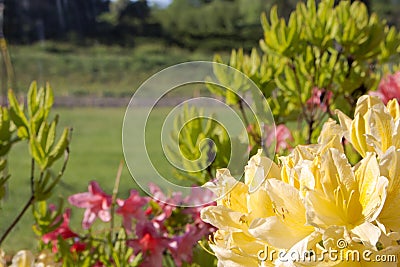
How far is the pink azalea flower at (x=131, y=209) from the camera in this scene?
0.77 m

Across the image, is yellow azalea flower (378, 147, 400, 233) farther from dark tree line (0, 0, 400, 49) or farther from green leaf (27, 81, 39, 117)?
dark tree line (0, 0, 400, 49)

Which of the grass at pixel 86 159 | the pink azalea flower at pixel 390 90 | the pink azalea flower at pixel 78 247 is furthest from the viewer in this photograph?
the grass at pixel 86 159

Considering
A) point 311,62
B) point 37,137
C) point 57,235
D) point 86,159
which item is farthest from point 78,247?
point 86,159

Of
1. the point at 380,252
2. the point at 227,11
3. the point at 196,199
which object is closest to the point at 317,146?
the point at 380,252

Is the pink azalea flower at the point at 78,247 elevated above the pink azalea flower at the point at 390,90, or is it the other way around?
the pink azalea flower at the point at 390,90

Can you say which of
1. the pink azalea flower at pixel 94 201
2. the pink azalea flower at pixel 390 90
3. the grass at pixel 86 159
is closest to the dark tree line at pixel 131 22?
the grass at pixel 86 159

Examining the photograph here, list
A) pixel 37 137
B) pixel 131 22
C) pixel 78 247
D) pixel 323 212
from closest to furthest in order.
Answer: pixel 323 212 < pixel 37 137 < pixel 78 247 < pixel 131 22

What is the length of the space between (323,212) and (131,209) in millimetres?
428

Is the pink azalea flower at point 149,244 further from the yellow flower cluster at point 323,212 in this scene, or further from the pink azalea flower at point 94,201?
the yellow flower cluster at point 323,212

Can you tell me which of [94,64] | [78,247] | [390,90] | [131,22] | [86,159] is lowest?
[94,64]

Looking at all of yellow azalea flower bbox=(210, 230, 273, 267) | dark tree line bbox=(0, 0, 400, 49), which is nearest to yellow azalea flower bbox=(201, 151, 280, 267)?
yellow azalea flower bbox=(210, 230, 273, 267)

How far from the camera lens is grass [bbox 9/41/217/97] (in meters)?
14.0

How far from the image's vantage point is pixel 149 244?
725 millimetres

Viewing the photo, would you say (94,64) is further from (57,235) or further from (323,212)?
(323,212)
